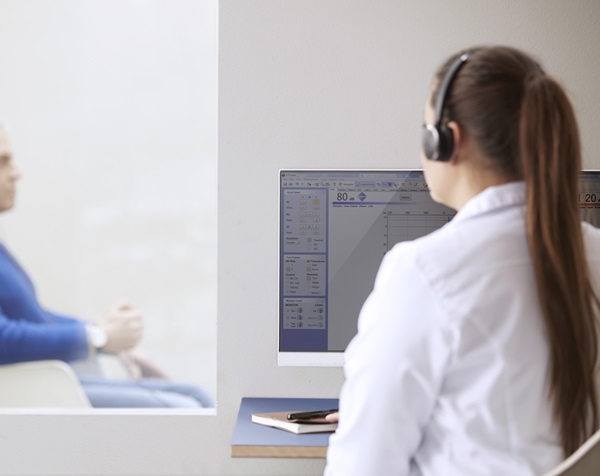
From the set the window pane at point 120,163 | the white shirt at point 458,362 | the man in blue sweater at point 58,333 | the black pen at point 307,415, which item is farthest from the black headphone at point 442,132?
the window pane at point 120,163

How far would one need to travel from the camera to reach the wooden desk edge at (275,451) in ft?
5.49

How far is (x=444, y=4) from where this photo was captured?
7.32 feet

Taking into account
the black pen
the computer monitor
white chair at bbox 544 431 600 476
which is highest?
the computer monitor

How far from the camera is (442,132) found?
1097mm

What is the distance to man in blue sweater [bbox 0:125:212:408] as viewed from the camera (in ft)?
8.73

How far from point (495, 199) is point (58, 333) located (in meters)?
2.12

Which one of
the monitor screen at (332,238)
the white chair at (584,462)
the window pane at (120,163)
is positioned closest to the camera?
the white chair at (584,462)

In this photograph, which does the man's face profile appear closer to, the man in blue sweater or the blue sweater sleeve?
the man in blue sweater

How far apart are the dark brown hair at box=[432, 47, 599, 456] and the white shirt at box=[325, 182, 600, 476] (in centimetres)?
2

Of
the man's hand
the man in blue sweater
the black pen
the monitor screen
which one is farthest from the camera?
the man's hand

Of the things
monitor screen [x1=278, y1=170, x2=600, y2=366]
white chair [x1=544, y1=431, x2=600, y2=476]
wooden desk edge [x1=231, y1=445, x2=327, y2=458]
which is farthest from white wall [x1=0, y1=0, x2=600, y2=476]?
white chair [x1=544, y1=431, x2=600, y2=476]

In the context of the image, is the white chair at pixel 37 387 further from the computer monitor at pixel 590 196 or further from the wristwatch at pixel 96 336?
the computer monitor at pixel 590 196

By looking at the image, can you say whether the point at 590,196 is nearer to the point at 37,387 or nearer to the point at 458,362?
the point at 458,362

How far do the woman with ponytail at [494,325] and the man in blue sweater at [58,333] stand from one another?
72.3 inches
